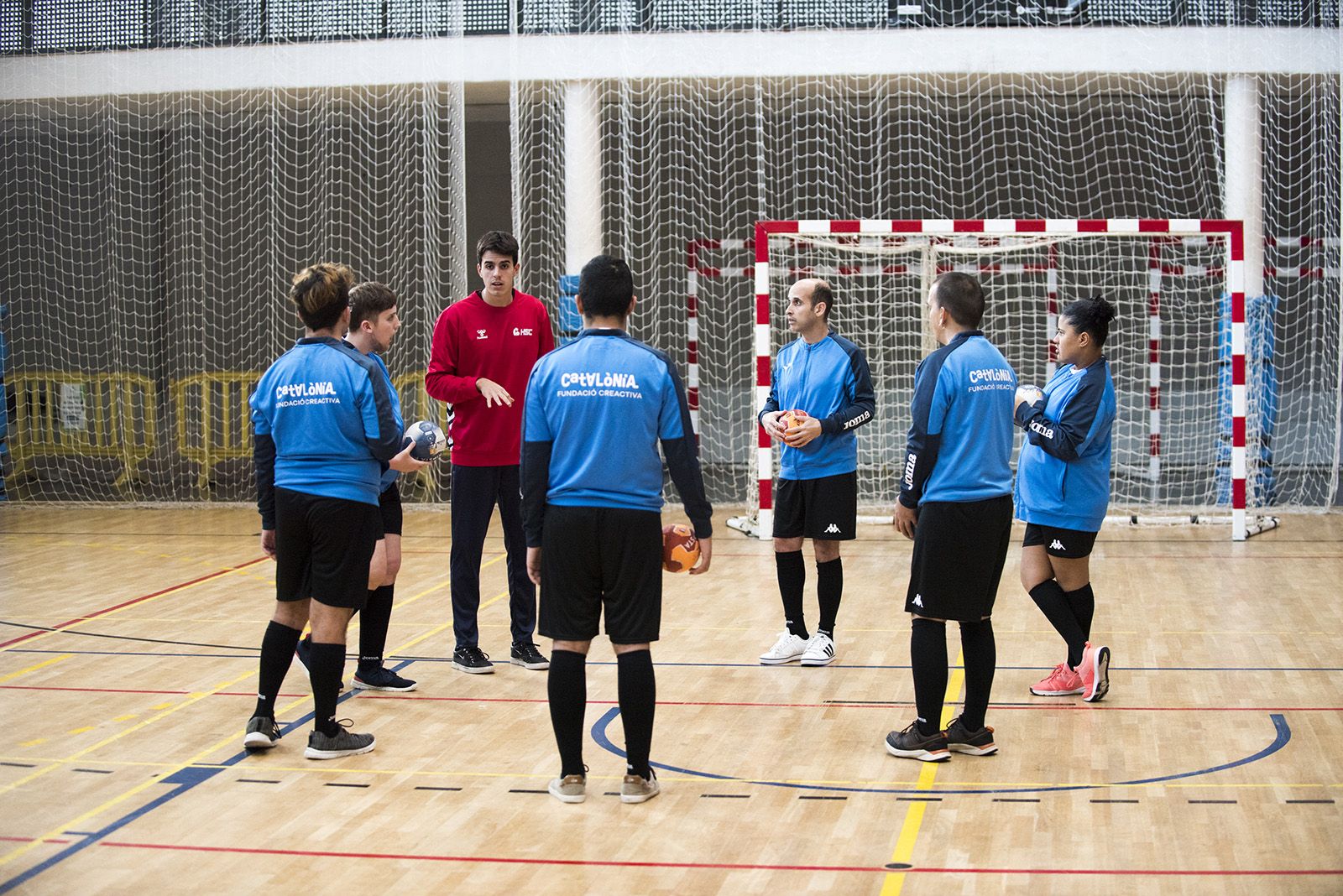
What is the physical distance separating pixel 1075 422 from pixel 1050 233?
16.3 ft

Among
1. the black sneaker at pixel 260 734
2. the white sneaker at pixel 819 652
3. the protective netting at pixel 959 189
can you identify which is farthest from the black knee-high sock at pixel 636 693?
the protective netting at pixel 959 189

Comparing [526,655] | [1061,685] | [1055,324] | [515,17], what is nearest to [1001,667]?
[1061,685]

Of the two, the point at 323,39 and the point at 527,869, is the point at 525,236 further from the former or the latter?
the point at 527,869

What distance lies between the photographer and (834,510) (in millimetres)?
5727

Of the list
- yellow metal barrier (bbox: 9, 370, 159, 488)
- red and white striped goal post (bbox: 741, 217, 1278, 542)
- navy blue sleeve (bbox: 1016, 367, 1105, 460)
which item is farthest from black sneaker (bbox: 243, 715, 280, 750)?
yellow metal barrier (bbox: 9, 370, 159, 488)

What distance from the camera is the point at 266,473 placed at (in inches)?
178

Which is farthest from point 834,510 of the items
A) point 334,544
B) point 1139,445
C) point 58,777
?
point 1139,445

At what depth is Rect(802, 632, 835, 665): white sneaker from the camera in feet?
19.1

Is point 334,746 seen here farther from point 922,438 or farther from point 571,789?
point 922,438

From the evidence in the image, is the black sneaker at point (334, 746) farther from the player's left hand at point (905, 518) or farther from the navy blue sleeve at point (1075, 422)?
the navy blue sleeve at point (1075, 422)

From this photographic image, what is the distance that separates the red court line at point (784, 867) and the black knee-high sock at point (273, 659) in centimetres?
97

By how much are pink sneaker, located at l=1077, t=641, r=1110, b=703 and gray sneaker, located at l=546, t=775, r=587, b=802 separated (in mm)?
2176

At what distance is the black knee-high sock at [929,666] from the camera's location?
427cm

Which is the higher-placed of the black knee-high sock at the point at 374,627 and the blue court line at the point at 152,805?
the black knee-high sock at the point at 374,627
